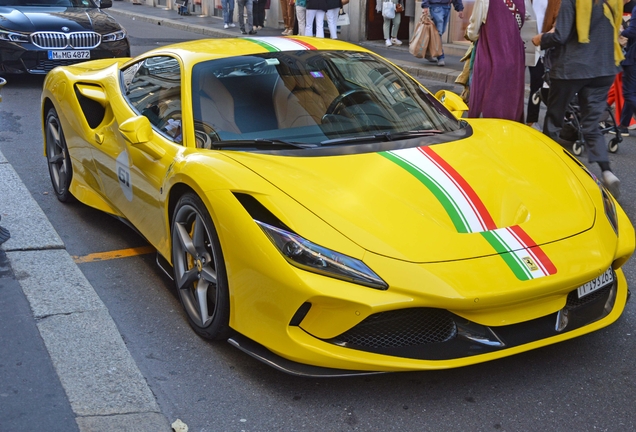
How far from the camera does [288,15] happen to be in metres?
19.5

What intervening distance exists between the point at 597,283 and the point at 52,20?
366 inches

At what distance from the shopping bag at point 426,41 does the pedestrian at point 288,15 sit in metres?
6.36

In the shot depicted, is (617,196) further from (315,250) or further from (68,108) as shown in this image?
(68,108)

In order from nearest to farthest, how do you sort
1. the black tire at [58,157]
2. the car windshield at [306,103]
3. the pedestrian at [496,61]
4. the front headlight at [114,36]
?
the car windshield at [306,103], the black tire at [58,157], the pedestrian at [496,61], the front headlight at [114,36]

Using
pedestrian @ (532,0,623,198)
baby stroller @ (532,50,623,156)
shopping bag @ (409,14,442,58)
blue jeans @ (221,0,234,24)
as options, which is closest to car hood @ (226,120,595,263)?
pedestrian @ (532,0,623,198)

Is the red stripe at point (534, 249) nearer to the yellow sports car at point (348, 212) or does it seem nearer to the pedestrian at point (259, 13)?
the yellow sports car at point (348, 212)

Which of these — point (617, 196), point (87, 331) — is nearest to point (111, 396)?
point (87, 331)

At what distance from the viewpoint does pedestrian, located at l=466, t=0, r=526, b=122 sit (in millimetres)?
6410

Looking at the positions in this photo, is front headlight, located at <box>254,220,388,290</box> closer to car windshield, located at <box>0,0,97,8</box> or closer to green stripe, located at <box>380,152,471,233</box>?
green stripe, located at <box>380,152,471,233</box>

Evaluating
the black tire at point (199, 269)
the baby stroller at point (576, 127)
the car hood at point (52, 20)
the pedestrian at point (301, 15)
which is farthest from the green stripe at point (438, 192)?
the pedestrian at point (301, 15)

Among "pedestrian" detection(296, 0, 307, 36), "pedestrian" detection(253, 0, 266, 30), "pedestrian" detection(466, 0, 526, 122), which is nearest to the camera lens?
"pedestrian" detection(466, 0, 526, 122)

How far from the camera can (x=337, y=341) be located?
→ 305 cm

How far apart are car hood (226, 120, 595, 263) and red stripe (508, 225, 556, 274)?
2cm

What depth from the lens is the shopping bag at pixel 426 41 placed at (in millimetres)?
12859
